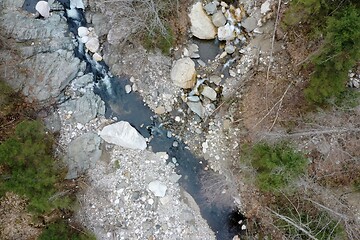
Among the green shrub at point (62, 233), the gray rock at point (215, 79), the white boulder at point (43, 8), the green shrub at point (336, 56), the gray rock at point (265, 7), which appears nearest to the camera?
the green shrub at point (336, 56)

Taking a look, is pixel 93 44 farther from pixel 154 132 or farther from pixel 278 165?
pixel 278 165

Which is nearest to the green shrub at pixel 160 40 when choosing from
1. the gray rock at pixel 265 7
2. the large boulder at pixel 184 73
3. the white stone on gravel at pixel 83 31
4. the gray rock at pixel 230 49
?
the large boulder at pixel 184 73

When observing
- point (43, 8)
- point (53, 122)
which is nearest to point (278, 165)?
point (53, 122)

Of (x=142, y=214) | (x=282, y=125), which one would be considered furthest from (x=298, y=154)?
(x=142, y=214)

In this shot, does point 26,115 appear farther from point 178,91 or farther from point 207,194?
point 207,194

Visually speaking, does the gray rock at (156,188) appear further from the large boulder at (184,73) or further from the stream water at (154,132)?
the large boulder at (184,73)

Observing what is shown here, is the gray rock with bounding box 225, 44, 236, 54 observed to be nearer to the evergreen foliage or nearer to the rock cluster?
the evergreen foliage

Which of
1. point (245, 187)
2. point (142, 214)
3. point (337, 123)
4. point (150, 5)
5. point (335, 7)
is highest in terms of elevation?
point (335, 7)
